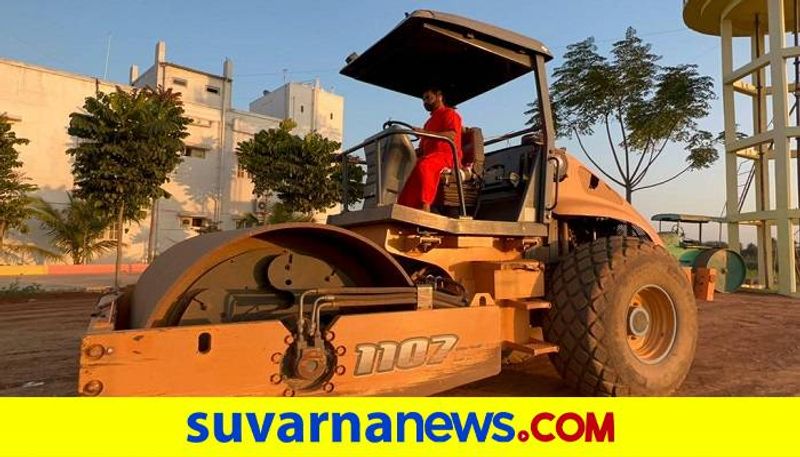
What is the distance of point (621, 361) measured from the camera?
320cm

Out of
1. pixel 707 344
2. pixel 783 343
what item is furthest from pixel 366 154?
pixel 783 343

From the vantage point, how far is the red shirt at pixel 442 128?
3.57 m

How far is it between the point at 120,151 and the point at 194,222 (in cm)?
1151

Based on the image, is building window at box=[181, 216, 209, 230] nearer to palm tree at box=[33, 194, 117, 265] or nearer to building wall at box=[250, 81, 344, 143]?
palm tree at box=[33, 194, 117, 265]

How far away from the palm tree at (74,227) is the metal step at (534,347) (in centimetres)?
2090

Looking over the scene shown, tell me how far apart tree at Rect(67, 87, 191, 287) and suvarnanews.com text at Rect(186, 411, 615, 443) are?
1512 centimetres

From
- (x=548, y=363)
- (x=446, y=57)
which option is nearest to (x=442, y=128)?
(x=446, y=57)

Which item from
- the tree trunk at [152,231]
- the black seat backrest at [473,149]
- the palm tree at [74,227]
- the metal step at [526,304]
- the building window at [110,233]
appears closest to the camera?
the metal step at [526,304]

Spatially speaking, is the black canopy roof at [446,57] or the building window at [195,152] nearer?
the black canopy roof at [446,57]

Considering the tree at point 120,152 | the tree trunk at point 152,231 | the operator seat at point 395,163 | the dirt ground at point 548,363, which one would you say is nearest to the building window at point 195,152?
the tree trunk at point 152,231

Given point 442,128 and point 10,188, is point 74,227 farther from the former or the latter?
point 442,128

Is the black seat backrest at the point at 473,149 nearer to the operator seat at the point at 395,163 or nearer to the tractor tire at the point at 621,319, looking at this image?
the operator seat at the point at 395,163

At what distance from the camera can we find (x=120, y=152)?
50.6 feet

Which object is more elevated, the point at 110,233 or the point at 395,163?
the point at 110,233
